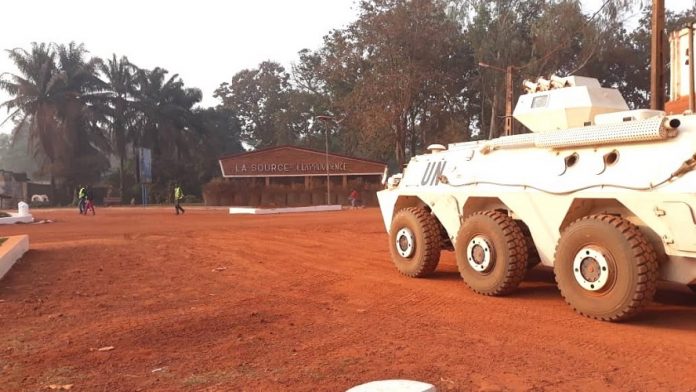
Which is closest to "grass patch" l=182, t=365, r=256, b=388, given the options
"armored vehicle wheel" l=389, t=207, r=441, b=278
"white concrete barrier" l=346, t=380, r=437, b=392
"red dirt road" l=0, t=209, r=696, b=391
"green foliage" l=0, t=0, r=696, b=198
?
"red dirt road" l=0, t=209, r=696, b=391

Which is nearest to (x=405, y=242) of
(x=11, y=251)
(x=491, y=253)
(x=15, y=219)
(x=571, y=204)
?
(x=491, y=253)

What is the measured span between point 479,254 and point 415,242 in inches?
54.4

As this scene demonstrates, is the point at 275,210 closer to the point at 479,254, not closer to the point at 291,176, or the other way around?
the point at 291,176

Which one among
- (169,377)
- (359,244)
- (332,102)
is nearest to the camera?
(169,377)

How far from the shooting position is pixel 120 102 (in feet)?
168

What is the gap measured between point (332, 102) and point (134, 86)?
61.2ft

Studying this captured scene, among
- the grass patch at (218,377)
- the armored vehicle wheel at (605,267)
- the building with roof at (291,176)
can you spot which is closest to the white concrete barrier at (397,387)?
the grass patch at (218,377)

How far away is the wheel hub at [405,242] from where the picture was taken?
814cm

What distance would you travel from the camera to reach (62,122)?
48.5 m

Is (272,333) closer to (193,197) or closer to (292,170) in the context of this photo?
(292,170)

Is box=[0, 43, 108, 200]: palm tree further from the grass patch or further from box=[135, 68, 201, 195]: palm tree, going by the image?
the grass patch

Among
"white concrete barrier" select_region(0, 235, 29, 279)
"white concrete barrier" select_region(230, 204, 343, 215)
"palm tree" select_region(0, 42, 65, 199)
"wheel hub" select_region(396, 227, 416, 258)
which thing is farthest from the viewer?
"palm tree" select_region(0, 42, 65, 199)

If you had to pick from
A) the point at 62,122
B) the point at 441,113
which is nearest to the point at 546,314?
the point at 441,113

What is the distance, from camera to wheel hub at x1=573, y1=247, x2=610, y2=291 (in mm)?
5359
